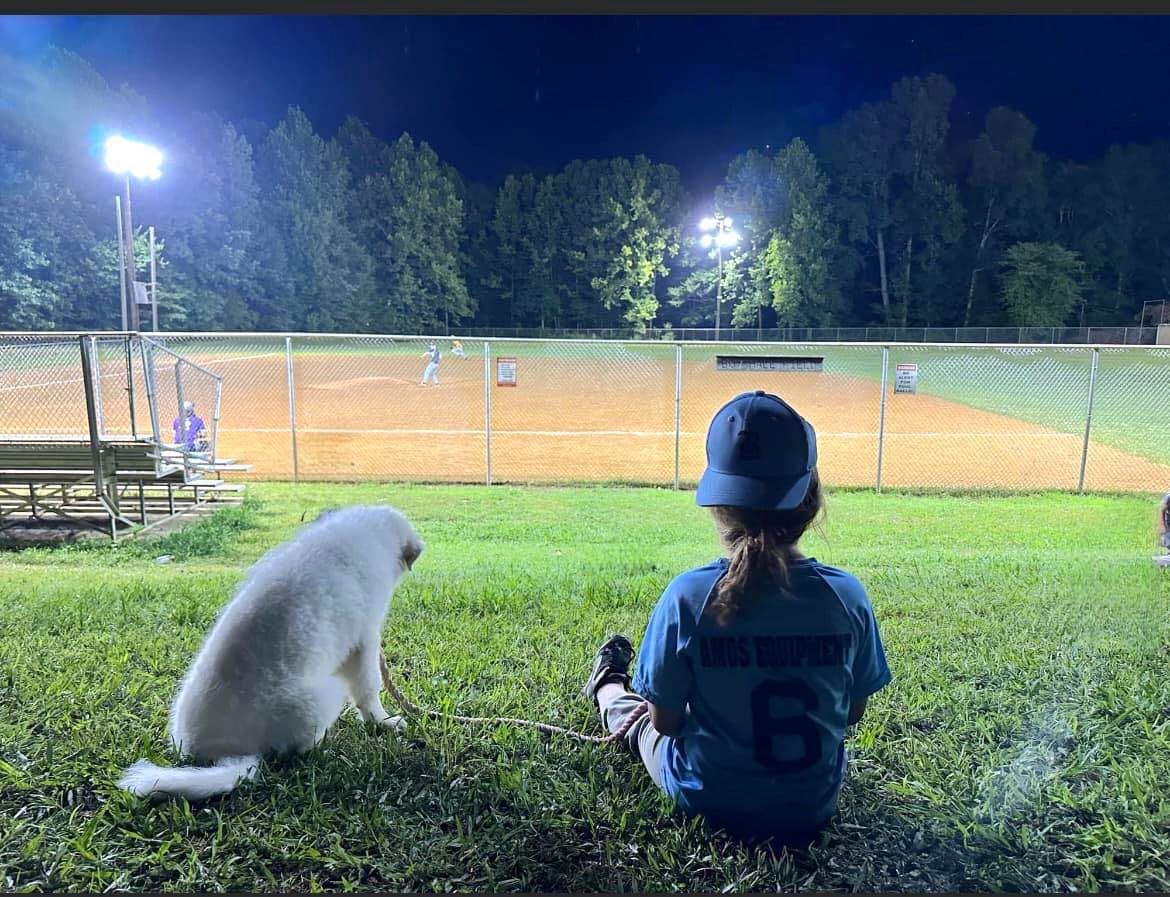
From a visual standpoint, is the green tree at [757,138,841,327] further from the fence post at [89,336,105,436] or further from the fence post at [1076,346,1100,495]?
the fence post at [89,336,105,436]

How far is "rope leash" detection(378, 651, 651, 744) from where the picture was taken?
86.4 inches

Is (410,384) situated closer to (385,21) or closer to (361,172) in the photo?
(361,172)

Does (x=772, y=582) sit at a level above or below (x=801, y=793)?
above

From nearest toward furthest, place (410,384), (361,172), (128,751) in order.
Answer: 1. (128,751)
2. (361,172)
3. (410,384)

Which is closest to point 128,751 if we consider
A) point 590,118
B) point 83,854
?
point 83,854

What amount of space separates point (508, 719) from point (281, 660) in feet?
2.43

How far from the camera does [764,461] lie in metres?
1.68

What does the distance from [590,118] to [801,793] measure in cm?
269

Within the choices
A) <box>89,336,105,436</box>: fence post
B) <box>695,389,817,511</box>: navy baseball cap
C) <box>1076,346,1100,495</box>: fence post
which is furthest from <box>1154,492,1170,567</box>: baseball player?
<box>89,336,105,436</box>: fence post

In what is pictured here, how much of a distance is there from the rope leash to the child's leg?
0.03 m

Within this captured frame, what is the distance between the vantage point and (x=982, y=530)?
577 cm

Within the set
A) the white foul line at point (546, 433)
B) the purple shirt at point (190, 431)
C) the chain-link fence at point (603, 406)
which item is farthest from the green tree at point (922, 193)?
the white foul line at point (546, 433)

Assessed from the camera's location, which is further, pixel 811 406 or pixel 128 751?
pixel 811 406

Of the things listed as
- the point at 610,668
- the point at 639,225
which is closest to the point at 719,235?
the point at 639,225
